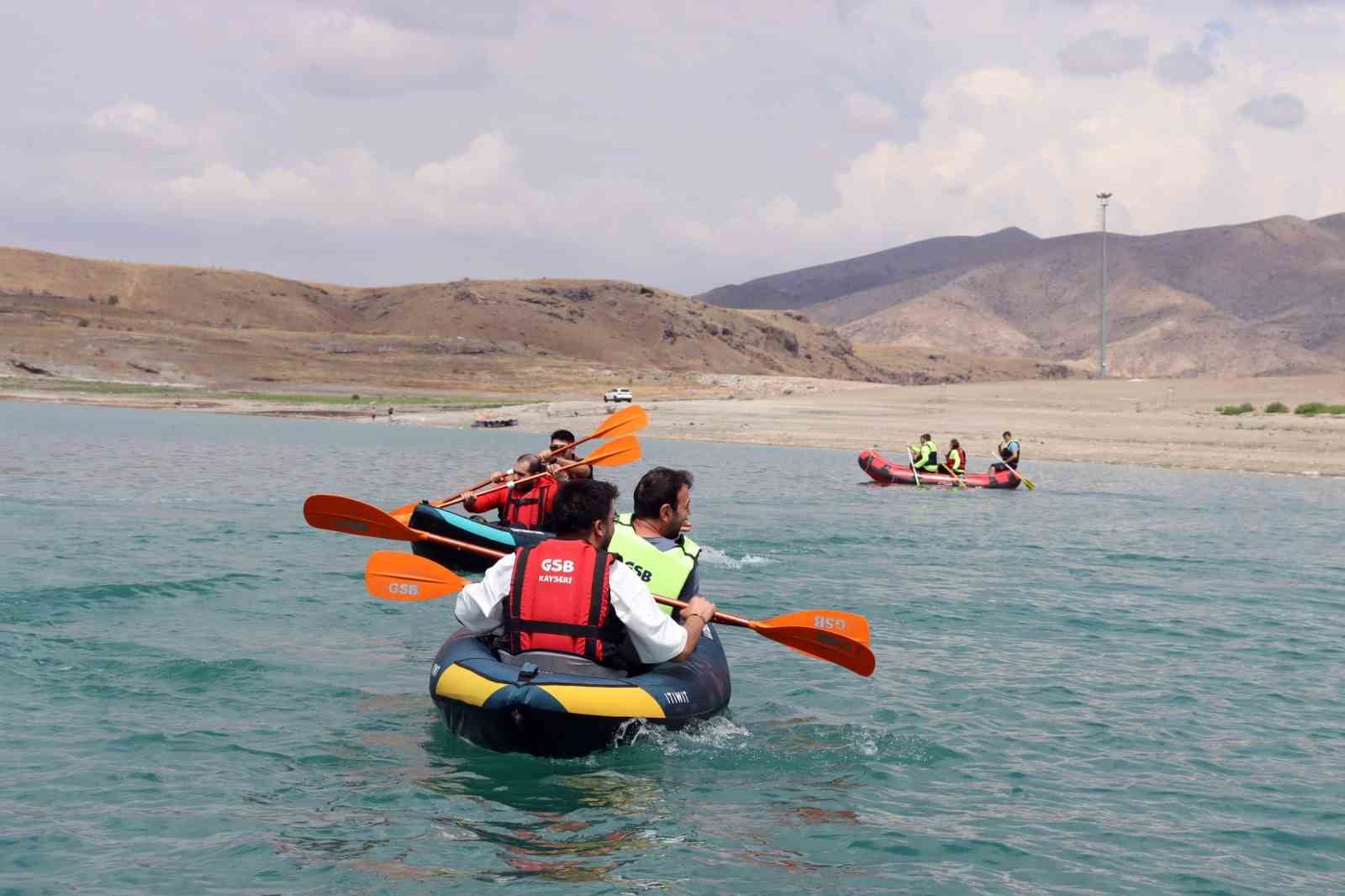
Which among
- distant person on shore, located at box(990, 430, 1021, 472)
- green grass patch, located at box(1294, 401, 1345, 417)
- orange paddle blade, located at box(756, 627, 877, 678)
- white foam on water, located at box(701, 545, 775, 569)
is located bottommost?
white foam on water, located at box(701, 545, 775, 569)

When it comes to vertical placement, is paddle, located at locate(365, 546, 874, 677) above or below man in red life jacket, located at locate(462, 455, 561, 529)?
below

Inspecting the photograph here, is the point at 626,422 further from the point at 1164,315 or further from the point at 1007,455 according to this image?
the point at 1164,315

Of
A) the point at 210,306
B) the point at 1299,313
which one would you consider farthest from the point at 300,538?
the point at 1299,313

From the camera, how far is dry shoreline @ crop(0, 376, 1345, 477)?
3219 centimetres

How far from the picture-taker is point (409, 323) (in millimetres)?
111688

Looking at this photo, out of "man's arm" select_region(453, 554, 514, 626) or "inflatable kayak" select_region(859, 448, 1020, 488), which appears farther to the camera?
"inflatable kayak" select_region(859, 448, 1020, 488)

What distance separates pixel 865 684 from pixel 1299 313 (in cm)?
17031

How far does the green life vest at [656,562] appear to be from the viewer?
7.53 meters

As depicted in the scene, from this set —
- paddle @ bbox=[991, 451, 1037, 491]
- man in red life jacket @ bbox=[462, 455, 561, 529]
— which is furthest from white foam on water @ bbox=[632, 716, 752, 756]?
paddle @ bbox=[991, 451, 1037, 491]

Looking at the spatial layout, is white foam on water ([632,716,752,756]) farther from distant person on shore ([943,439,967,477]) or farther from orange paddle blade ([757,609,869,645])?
distant person on shore ([943,439,967,477])

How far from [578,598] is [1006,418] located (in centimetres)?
3633

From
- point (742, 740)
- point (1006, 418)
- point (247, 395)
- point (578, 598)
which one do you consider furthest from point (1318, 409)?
point (247, 395)

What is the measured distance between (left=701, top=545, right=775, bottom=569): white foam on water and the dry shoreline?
59.6 feet

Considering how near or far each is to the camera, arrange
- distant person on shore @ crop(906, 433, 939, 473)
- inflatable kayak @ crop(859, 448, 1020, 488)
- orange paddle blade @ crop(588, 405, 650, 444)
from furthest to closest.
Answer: distant person on shore @ crop(906, 433, 939, 473)
inflatable kayak @ crop(859, 448, 1020, 488)
orange paddle blade @ crop(588, 405, 650, 444)
